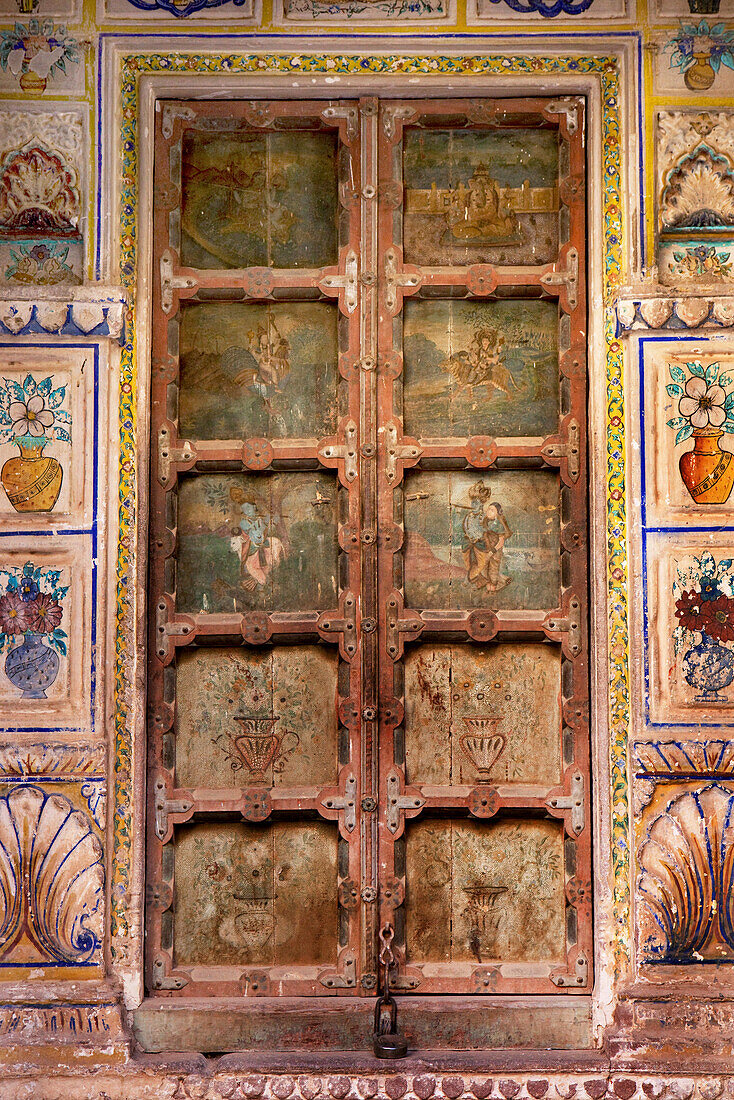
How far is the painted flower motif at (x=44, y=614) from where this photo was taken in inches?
125

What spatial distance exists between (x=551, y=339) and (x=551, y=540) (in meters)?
0.66

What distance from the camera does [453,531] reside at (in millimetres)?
3350

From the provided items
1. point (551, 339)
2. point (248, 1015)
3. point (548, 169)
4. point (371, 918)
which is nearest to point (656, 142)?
point (548, 169)

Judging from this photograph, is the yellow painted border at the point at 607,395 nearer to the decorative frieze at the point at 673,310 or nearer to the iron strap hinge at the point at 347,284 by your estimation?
the decorative frieze at the point at 673,310

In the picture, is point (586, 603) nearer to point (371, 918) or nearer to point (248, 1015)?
point (371, 918)

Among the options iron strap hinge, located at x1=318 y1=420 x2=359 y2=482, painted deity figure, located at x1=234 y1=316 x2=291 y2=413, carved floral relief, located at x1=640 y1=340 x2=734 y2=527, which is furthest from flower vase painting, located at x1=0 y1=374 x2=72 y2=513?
carved floral relief, located at x1=640 y1=340 x2=734 y2=527

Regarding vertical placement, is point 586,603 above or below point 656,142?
below

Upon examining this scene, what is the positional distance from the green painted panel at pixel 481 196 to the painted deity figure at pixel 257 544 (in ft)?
3.24

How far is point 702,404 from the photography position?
3205 millimetres

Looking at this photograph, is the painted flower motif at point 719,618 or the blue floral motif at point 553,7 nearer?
the painted flower motif at point 719,618

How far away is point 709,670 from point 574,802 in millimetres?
582

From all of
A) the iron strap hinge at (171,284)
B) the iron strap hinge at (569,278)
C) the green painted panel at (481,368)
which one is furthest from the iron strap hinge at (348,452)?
the iron strap hinge at (569,278)

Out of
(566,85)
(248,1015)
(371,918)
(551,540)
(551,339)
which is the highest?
(566,85)

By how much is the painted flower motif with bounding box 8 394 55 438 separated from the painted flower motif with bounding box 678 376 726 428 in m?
1.97
